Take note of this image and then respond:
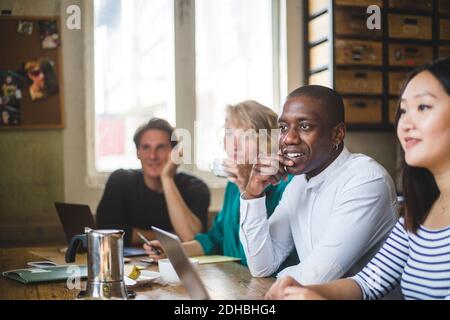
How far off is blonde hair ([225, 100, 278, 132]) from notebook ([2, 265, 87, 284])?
0.65 metres

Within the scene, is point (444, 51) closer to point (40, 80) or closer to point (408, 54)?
point (408, 54)

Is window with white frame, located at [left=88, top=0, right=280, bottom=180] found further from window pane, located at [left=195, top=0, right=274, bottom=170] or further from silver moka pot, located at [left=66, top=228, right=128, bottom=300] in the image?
silver moka pot, located at [left=66, top=228, right=128, bottom=300]

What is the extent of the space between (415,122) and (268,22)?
834 mm

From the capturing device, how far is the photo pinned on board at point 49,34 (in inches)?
64.1

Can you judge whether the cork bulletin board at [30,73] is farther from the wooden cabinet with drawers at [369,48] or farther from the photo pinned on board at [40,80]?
the wooden cabinet with drawers at [369,48]

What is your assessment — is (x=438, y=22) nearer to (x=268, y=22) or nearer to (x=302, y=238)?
(x=268, y=22)

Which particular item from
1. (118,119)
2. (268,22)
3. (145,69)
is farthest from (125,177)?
(268,22)

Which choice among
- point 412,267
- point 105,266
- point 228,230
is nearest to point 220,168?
point 228,230

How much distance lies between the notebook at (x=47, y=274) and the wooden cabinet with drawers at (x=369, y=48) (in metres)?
0.83

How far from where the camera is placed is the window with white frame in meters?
1.62

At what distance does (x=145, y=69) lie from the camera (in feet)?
6.13

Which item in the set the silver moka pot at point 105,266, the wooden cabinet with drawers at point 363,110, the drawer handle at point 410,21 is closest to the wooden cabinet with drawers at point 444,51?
the drawer handle at point 410,21

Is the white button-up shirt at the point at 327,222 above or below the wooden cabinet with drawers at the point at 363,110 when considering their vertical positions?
below
